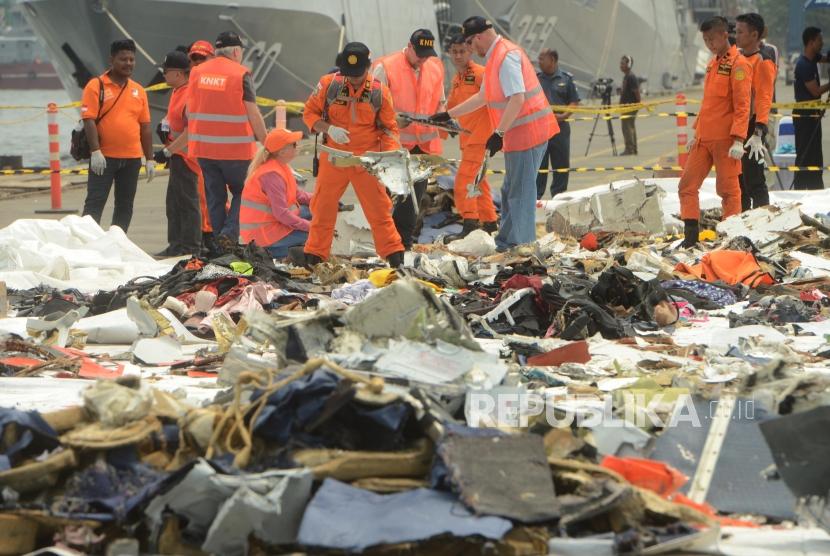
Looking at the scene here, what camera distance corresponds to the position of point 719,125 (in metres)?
10.2

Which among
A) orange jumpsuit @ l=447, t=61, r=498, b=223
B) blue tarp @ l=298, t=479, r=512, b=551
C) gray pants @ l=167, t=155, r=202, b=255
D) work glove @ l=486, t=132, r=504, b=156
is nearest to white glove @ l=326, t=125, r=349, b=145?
work glove @ l=486, t=132, r=504, b=156

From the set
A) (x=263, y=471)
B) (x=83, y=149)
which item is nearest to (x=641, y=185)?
(x=83, y=149)

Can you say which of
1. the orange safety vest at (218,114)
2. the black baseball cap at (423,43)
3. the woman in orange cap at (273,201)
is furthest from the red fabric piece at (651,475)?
the black baseball cap at (423,43)

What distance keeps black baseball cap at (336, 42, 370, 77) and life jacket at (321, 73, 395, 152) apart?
14cm

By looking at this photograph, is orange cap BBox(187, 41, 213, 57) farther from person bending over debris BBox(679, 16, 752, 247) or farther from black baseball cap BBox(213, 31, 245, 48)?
person bending over debris BBox(679, 16, 752, 247)

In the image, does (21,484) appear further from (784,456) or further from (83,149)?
(83,149)

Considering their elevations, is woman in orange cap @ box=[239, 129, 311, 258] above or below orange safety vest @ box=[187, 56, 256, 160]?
below

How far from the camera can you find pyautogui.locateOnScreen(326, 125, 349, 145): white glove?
9.27m

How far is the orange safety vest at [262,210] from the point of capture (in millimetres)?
9664

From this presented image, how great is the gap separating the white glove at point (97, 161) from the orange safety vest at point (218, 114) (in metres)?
0.82

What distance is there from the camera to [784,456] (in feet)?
13.8

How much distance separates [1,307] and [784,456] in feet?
16.3

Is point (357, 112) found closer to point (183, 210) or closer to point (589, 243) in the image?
point (589, 243)

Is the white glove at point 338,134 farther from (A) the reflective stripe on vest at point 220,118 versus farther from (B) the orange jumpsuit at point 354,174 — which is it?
(A) the reflective stripe on vest at point 220,118
